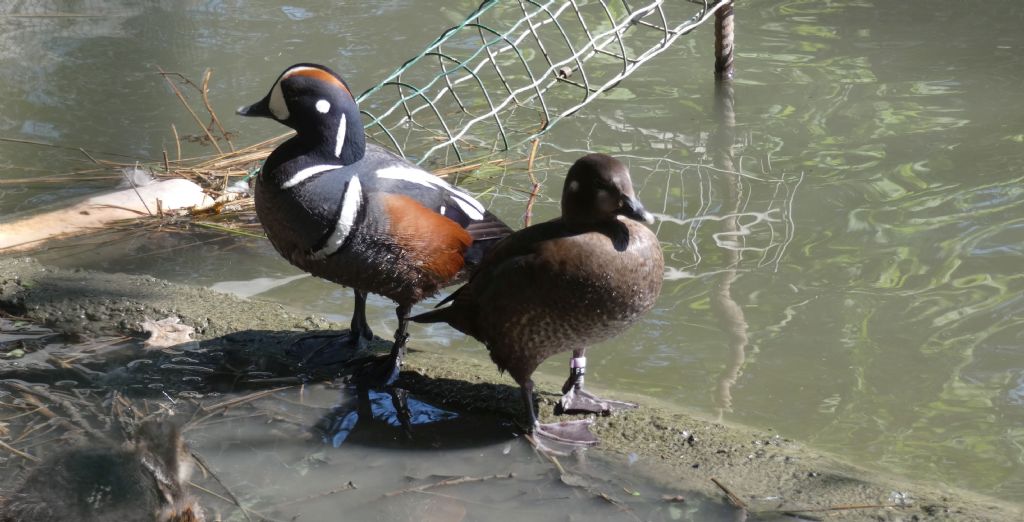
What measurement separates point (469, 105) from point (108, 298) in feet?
12.3

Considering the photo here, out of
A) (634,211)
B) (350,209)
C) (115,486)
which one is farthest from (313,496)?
(634,211)

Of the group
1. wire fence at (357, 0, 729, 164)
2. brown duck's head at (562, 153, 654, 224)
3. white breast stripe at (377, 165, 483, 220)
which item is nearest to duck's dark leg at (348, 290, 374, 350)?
white breast stripe at (377, 165, 483, 220)

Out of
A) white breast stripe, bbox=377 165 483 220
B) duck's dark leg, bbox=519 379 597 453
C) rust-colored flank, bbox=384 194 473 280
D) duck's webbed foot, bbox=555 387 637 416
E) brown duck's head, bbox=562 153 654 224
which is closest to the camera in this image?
brown duck's head, bbox=562 153 654 224

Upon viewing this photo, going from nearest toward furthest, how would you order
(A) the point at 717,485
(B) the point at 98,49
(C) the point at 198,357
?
(A) the point at 717,485 < (C) the point at 198,357 < (B) the point at 98,49

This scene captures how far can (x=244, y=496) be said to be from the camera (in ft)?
10.3

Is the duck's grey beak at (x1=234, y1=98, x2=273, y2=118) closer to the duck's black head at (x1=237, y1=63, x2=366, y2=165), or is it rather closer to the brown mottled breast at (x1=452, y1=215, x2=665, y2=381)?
the duck's black head at (x1=237, y1=63, x2=366, y2=165)

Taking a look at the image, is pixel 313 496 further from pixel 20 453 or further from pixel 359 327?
pixel 359 327

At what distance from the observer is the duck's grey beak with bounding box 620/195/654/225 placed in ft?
10.1

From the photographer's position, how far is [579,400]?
12.0ft

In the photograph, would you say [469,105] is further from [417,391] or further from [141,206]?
[417,391]

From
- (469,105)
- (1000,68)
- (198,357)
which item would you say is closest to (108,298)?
(198,357)

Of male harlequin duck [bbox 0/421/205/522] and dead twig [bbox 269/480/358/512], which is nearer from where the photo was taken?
male harlequin duck [bbox 0/421/205/522]

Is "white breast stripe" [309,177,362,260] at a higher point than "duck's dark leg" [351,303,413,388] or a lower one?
higher

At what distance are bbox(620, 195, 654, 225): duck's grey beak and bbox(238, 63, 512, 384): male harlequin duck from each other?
90 centimetres
